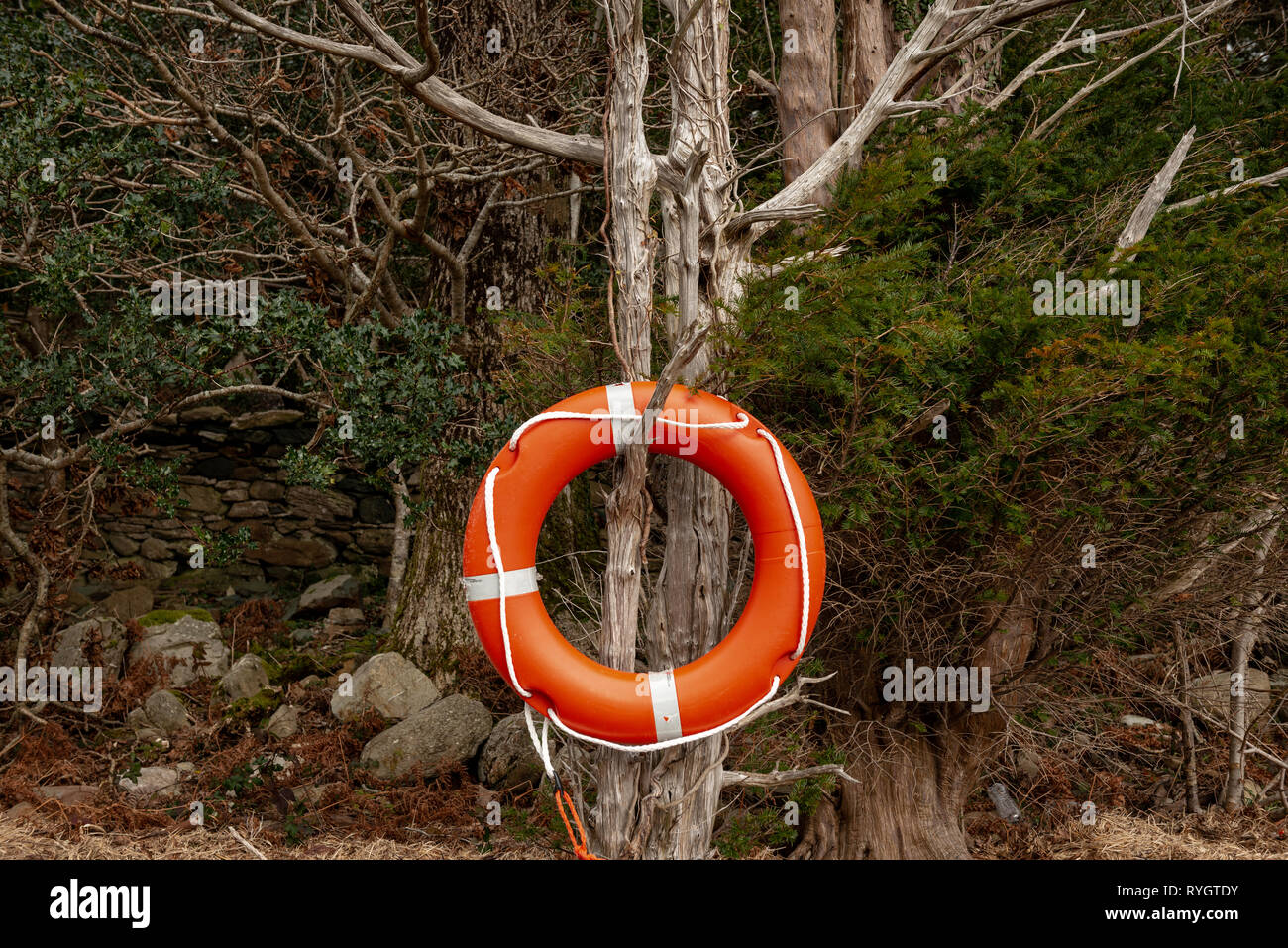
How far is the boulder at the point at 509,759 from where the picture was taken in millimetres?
4512

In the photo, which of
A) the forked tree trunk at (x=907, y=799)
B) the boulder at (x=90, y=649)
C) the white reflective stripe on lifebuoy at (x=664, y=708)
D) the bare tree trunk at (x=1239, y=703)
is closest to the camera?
the white reflective stripe on lifebuoy at (x=664, y=708)

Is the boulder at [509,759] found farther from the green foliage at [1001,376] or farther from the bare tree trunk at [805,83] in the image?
the bare tree trunk at [805,83]

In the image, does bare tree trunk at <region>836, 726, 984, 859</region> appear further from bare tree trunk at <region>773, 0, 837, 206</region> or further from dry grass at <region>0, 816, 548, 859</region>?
bare tree trunk at <region>773, 0, 837, 206</region>

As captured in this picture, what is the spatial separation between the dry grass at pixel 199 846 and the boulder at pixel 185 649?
4.52ft

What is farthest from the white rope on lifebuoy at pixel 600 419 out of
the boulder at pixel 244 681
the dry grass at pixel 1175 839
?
the boulder at pixel 244 681

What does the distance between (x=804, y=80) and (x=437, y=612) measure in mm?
3369

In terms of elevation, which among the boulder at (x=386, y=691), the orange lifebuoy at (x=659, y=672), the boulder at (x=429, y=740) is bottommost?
the boulder at (x=429, y=740)

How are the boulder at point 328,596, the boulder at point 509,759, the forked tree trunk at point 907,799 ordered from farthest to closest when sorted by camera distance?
1. the boulder at point 328,596
2. the boulder at point 509,759
3. the forked tree trunk at point 907,799

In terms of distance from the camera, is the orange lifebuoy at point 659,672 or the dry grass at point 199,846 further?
the dry grass at point 199,846

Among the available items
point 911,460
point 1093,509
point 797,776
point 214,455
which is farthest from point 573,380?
point 214,455

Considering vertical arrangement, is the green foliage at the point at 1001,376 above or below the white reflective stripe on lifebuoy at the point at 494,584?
above

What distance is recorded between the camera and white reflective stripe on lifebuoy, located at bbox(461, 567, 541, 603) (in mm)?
2758

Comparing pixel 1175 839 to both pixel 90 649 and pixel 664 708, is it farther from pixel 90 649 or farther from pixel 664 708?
pixel 90 649

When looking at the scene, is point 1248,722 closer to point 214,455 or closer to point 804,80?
point 804,80
